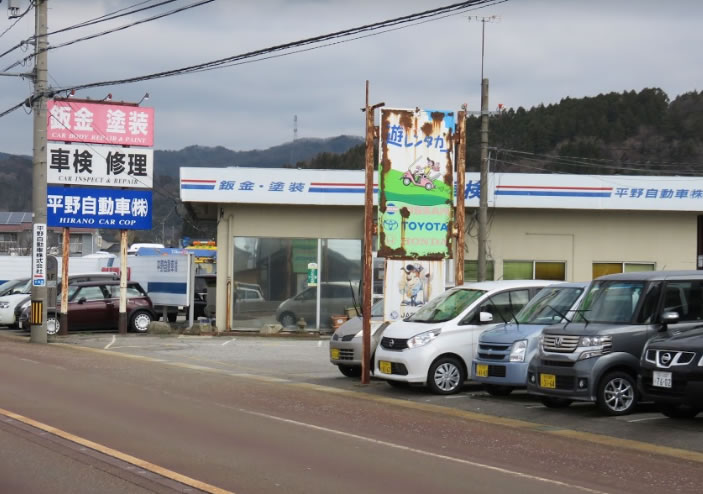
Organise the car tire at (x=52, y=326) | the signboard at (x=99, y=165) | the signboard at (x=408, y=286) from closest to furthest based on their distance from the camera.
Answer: the signboard at (x=408, y=286) → the car tire at (x=52, y=326) → the signboard at (x=99, y=165)

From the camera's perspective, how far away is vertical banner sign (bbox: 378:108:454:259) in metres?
18.1

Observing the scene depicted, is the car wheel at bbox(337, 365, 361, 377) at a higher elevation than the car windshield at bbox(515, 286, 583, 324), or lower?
lower

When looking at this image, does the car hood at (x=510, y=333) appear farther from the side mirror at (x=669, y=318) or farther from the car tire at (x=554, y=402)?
the side mirror at (x=669, y=318)

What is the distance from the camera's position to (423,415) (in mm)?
13977

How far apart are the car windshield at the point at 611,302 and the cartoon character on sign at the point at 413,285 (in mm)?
4205

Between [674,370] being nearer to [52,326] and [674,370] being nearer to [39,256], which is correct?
[39,256]

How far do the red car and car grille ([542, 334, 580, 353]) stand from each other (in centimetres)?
2038

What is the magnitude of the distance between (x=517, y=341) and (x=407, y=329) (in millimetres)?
2088

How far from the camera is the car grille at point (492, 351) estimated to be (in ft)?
50.4

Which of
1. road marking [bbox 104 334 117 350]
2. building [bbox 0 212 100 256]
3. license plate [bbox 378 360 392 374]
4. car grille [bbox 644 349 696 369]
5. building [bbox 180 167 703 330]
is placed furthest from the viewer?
building [bbox 0 212 100 256]

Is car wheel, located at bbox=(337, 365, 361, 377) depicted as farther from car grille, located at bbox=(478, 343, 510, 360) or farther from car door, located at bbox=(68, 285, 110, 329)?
car door, located at bbox=(68, 285, 110, 329)

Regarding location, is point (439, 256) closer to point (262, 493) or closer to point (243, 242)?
point (262, 493)

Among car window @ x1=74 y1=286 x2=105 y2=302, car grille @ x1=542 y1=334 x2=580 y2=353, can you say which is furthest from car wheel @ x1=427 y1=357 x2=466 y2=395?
car window @ x1=74 y1=286 x2=105 y2=302

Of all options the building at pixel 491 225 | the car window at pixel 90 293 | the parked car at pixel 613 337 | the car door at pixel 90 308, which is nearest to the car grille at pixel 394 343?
the parked car at pixel 613 337
